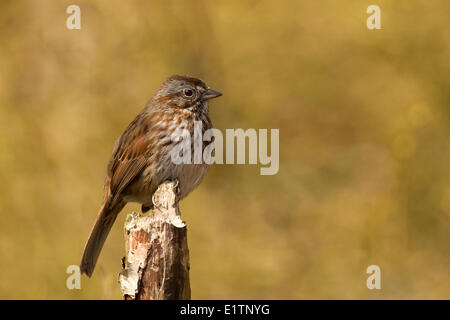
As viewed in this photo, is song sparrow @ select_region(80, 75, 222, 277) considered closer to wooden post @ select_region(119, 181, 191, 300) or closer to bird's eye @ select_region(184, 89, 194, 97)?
bird's eye @ select_region(184, 89, 194, 97)

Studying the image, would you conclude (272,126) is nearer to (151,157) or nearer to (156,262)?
(151,157)

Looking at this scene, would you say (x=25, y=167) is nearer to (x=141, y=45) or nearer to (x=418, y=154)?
(x=141, y=45)

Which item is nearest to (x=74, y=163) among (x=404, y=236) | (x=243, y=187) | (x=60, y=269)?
(x=60, y=269)

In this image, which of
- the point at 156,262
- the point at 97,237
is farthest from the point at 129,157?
the point at 156,262

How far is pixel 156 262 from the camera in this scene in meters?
3.18

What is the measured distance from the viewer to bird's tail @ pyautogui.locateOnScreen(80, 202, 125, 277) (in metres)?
4.53

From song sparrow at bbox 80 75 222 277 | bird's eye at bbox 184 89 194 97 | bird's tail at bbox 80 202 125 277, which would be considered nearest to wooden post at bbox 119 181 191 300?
song sparrow at bbox 80 75 222 277

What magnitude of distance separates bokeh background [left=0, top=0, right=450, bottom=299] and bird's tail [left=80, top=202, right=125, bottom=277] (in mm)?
926

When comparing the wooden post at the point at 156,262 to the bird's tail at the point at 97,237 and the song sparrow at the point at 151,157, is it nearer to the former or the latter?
the song sparrow at the point at 151,157

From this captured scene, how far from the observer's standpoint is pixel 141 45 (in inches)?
252

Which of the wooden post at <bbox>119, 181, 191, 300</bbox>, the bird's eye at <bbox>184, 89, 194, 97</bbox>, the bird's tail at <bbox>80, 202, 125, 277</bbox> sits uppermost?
the bird's eye at <bbox>184, 89, 194, 97</bbox>

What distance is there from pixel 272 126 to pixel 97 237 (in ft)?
7.79

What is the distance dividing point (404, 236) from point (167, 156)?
8.14 feet

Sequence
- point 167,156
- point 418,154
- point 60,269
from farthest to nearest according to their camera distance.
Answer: point 418,154, point 60,269, point 167,156
